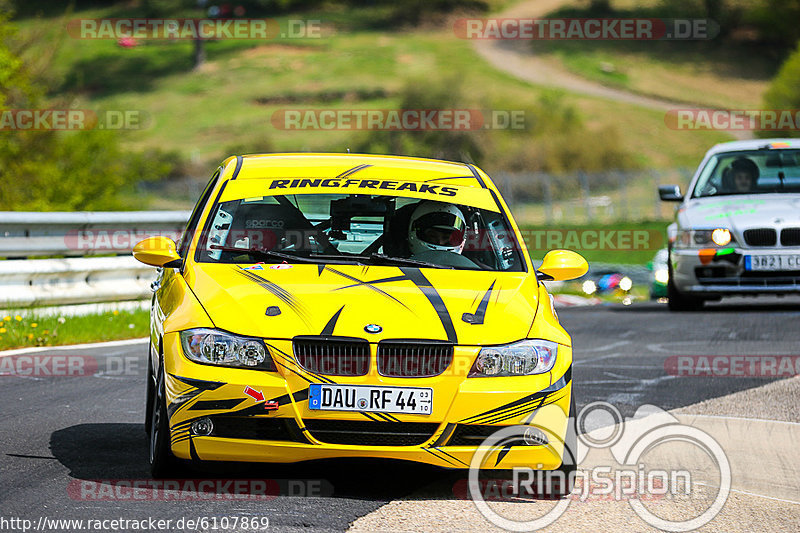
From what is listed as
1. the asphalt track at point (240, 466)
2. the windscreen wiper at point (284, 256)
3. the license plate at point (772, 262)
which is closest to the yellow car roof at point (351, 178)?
the windscreen wiper at point (284, 256)

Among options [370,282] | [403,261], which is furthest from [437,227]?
[370,282]

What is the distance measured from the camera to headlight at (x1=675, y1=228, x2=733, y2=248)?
14.3m

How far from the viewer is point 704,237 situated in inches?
570

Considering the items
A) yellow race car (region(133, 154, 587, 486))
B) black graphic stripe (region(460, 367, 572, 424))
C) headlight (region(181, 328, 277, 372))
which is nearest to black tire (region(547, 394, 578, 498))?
yellow race car (region(133, 154, 587, 486))

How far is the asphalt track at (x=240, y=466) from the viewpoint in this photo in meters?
5.50

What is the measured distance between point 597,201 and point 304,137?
33.4 m

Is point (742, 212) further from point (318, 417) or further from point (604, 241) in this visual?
point (604, 241)

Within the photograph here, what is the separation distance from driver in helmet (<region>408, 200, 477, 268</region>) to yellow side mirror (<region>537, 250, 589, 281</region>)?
444 millimetres

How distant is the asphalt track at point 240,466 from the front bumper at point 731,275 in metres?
0.41

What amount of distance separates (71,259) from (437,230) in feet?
22.2

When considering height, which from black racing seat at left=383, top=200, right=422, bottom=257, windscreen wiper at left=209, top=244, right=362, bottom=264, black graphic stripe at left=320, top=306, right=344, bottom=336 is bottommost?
black graphic stripe at left=320, top=306, right=344, bottom=336

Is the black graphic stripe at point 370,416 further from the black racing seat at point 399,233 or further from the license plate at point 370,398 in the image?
the black racing seat at point 399,233

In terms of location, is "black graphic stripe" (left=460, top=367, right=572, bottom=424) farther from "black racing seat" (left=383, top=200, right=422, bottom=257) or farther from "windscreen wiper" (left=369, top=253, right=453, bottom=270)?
"black racing seat" (left=383, top=200, right=422, bottom=257)

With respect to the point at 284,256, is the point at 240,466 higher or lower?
lower
